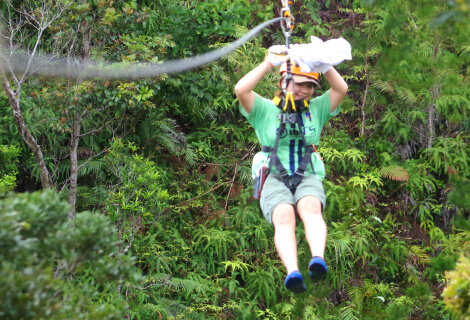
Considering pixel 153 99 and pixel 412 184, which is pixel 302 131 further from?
pixel 412 184

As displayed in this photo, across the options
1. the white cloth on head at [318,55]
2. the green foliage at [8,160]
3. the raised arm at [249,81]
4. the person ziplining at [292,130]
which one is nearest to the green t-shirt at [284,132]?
the person ziplining at [292,130]

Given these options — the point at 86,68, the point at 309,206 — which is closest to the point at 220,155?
the point at 86,68

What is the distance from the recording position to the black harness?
3.50m

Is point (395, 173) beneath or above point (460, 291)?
above

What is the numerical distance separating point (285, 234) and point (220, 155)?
179 inches

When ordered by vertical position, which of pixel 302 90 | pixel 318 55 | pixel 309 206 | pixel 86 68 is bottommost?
pixel 309 206

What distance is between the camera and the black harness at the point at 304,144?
3.50 meters

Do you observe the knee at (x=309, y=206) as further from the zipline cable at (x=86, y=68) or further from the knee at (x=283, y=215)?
the zipline cable at (x=86, y=68)

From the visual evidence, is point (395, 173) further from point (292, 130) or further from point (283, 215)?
point (283, 215)

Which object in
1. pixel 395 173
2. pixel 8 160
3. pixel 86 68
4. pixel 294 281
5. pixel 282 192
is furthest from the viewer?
pixel 395 173

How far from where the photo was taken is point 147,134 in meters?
7.16

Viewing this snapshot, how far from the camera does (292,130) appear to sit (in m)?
3.58

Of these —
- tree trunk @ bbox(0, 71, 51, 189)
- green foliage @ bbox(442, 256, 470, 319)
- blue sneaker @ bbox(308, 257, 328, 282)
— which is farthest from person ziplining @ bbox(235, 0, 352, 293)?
tree trunk @ bbox(0, 71, 51, 189)

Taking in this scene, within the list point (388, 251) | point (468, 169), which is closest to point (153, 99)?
point (388, 251)
